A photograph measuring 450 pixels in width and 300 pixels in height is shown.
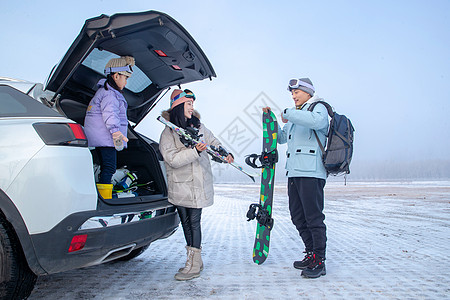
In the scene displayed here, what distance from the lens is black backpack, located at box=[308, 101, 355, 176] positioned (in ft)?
9.17

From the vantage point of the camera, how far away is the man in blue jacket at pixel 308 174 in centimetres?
279

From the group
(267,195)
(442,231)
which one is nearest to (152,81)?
(267,195)

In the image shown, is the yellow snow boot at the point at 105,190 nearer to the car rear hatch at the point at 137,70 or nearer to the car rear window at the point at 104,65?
the car rear hatch at the point at 137,70

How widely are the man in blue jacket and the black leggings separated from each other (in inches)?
39.0

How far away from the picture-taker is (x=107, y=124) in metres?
2.46

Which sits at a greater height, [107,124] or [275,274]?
[107,124]

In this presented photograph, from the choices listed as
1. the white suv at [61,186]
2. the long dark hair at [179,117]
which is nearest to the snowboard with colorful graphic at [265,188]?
the long dark hair at [179,117]

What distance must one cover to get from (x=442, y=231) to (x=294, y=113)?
3942 mm

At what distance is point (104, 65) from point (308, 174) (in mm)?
2242

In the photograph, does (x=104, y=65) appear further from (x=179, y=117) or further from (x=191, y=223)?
(x=191, y=223)

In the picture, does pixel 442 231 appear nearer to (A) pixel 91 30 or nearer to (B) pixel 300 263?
(B) pixel 300 263

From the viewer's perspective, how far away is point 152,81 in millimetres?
3354

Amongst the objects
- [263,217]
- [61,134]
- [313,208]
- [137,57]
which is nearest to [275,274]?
[263,217]

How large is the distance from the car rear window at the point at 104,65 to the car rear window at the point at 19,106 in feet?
2.32
